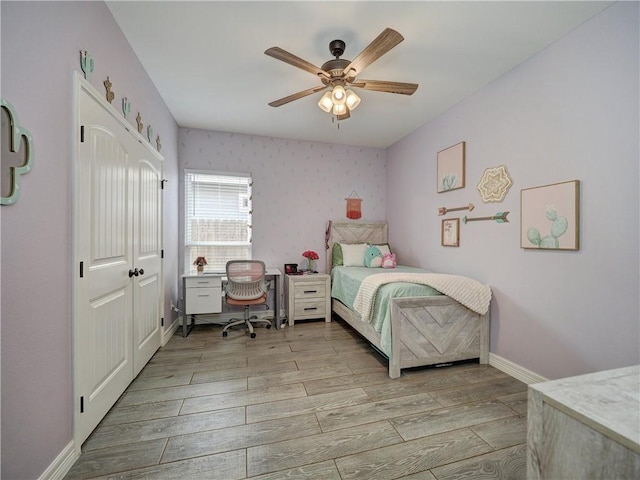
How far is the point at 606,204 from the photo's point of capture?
177 centimetres

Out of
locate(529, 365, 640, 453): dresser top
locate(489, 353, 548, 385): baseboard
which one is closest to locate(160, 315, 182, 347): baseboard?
locate(529, 365, 640, 453): dresser top

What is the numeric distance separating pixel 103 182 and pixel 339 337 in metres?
2.75

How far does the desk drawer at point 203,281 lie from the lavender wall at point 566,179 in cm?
294

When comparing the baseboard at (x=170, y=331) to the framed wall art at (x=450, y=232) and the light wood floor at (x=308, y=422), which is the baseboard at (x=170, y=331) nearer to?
the light wood floor at (x=308, y=422)

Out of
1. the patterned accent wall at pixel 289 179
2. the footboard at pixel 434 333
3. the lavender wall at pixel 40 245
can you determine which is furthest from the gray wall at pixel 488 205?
the patterned accent wall at pixel 289 179

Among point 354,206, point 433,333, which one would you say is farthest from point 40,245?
point 354,206

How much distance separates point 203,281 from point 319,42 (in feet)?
9.34

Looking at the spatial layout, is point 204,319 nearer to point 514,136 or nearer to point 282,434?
point 282,434

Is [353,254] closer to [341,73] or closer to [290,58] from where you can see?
[341,73]

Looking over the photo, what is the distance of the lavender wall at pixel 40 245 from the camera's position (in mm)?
1054

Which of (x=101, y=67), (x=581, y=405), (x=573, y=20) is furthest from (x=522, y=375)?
(x=101, y=67)

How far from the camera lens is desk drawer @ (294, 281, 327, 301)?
3.77 m

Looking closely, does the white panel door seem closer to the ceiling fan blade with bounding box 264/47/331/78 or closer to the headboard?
the ceiling fan blade with bounding box 264/47/331/78

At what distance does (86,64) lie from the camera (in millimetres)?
1546
